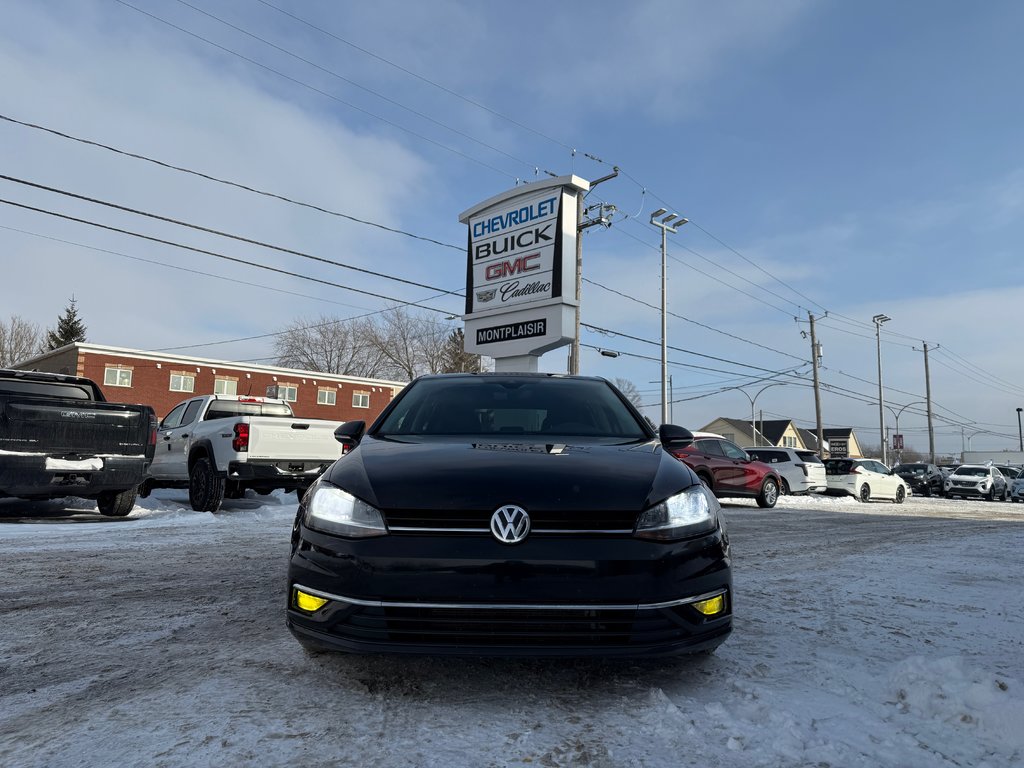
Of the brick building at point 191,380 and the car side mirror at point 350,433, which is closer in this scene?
the car side mirror at point 350,433

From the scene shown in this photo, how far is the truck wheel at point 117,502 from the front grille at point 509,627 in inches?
312

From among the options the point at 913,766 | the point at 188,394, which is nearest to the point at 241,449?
the point at 913,766

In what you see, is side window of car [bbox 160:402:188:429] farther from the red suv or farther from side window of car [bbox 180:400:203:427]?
the red suv

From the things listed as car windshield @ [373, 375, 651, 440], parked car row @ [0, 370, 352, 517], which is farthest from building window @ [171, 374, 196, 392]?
car windshield @ [373, 375, 651, 440]

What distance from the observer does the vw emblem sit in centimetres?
255

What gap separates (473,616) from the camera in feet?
8.15

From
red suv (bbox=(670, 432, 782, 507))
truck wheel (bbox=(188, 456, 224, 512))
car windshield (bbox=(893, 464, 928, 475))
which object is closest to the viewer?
truck wheel (bbox=(188, 456, 224, 512))

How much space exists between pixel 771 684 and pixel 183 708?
2323 mm

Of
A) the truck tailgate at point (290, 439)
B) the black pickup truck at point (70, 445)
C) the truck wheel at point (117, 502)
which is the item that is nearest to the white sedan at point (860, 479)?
the truck tailgate at point (290, 439)

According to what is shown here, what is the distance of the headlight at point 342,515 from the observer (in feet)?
8.63

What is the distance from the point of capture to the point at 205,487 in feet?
33.7

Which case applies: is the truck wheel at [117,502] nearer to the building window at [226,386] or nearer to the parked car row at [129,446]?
the parked car row at [129,446]

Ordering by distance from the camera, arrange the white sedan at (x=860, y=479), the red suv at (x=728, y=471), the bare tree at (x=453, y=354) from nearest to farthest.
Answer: the red suv at (x=728, y=471), the white sedan at (x=860, y=479), the bare tree at (x=453, y=354)

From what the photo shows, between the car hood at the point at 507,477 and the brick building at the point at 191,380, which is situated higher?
the brick building at the point at 191,380
